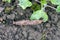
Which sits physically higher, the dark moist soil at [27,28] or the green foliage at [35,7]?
the green foliage at [35,7]

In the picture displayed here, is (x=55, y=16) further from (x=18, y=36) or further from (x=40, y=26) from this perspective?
(x=18, y=36)

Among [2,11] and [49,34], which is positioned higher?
[2,11]

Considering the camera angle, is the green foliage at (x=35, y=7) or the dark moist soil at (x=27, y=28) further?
the green foliage at (x=35, y=7)

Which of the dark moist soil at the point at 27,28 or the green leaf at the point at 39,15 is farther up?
the green leaf at the point at 39,15

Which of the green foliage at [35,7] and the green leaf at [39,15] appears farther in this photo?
the green foliage at [35,7]

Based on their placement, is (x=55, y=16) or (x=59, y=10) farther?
(x=55, y=16)

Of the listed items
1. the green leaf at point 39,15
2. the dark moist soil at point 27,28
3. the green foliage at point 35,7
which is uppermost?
the green foliage at point 35,7

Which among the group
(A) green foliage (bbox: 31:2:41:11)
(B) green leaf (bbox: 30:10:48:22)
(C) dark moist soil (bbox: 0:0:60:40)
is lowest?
(C) dark moist soil (bbox: 0:0:60:40)

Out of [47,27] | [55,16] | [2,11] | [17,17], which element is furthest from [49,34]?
[2,11]
